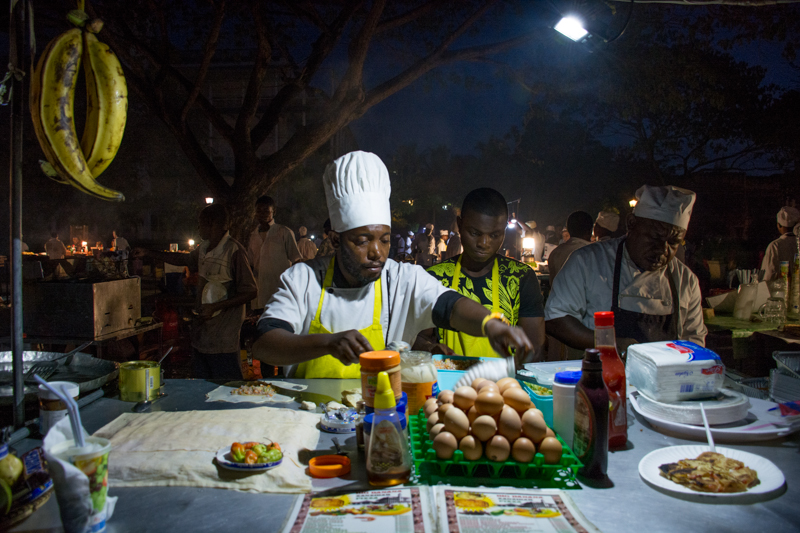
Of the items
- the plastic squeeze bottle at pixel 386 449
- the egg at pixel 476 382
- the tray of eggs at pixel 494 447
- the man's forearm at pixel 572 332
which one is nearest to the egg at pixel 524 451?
the tray of eggs at pixel 494 447

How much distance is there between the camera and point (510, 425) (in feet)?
5.06

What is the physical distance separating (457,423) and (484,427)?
9 cm

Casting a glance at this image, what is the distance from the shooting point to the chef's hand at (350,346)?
2.05 meters

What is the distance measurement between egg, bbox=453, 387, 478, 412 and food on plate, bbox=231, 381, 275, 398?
1.11m

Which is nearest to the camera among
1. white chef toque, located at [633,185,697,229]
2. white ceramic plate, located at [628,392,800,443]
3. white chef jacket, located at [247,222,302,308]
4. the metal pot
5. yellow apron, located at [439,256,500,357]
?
white ceramic plate, located at [628,392,800,443]

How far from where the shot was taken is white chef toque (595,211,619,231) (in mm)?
7080

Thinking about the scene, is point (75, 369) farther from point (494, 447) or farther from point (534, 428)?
point (534, 428)

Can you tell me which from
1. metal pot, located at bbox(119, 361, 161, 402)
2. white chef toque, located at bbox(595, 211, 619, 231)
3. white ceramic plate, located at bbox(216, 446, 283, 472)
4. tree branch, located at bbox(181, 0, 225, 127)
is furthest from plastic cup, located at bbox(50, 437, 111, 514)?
white chef toque, located at bbox(595, 211, 619, 231)

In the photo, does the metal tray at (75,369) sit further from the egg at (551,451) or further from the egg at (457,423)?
the egg at (551,451)

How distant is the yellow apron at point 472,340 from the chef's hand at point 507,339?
3.88 ft

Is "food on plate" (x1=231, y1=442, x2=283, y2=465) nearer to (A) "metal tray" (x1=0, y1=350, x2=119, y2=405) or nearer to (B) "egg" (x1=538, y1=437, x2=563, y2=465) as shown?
(B) "egg" (x1=538, y1=437, x2=563, y2=465)

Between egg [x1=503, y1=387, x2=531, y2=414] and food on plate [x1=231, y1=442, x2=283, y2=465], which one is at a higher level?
egg [x1=503, y1=387, x2=531, y2=414]

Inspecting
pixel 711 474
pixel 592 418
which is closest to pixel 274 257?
pixel 592 418

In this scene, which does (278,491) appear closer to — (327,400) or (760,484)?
(327,400)
